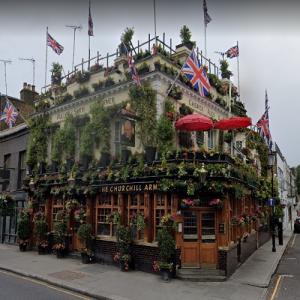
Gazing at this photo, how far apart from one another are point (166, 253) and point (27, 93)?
65.8 ft

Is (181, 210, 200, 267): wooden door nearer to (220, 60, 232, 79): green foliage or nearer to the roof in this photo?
(220, 60, 232, 79): green foliage

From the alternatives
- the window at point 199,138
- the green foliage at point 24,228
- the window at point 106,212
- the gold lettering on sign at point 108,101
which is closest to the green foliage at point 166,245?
the window at point 106,212

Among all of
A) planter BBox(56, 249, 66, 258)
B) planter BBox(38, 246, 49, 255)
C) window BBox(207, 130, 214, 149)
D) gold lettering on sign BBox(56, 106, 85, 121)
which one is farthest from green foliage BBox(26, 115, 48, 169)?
window BBox(207, 130, 214, 149)

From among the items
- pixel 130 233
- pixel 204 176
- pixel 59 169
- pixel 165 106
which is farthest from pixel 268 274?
pixel 59 169

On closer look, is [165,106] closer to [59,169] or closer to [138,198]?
[138,198]

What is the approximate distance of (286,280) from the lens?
510 inches

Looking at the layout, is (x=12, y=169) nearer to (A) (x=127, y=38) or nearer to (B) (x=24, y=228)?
(B) (x=24, y=228)

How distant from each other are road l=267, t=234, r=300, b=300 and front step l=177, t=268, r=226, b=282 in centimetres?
173

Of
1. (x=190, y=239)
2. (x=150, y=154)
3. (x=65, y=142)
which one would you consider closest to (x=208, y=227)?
(x=190, y=239)

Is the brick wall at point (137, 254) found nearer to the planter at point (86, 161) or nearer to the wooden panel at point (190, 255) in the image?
the wooden panel at point (190, 255)

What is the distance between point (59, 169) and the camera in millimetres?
17734

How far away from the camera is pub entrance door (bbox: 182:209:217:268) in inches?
501

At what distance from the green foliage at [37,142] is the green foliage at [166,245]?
32.1 feet

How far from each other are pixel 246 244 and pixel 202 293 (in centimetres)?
721
